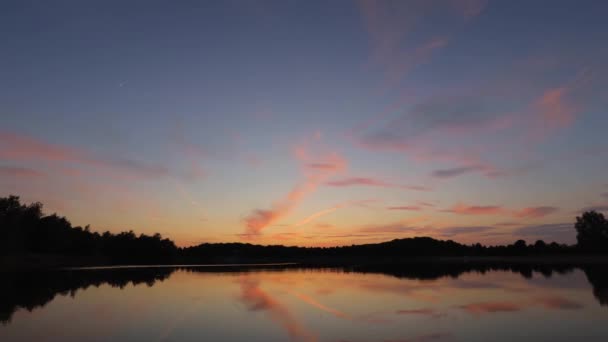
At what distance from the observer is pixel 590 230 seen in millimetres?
151250

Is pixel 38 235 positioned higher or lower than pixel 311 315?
higher

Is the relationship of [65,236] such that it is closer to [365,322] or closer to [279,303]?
[279,303]

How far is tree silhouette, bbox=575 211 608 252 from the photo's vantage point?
146 metres

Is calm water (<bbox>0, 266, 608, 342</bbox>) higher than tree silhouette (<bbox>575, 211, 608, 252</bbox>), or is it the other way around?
tree silhouette (<bbox>575, 211, 608, 252</bbox>)

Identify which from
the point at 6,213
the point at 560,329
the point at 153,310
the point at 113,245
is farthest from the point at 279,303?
the point at 113,245

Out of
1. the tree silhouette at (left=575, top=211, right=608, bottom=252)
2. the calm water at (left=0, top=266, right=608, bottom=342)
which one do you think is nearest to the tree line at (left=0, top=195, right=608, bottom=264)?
the tree silhouette at (left=575, top=211, right=608, bottom=252)

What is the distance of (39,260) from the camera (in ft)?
369

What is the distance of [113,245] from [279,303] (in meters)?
179

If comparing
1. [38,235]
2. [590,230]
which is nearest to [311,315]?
[38,235]

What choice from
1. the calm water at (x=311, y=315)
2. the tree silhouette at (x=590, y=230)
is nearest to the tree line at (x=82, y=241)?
→ the tree silhouette at (x=590, y=230)

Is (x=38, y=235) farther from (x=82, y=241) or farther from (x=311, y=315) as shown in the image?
(x=311, y=315)

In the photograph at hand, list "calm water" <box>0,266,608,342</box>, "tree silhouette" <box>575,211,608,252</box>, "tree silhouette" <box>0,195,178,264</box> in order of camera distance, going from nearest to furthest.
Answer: "calm water" <box>0,266,608,342</box> < "tree silhouette" <box>0,195,178,264</box> < "tree silhouette" <box>575,211,608,252</box>

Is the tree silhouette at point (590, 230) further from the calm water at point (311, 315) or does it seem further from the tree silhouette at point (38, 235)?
the tree silhouette at point (38, 235)

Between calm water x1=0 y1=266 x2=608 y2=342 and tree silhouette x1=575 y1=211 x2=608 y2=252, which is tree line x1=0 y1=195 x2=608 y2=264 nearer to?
tree silhouette x1=575 y1=211 x2=608 y2=252
